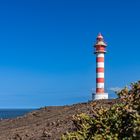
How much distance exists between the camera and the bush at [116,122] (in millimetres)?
8555

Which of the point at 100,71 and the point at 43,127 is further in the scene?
the point at 100,71

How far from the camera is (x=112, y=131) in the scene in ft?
29.0

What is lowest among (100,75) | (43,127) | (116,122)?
(116,122)

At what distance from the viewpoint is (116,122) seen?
8883 mm

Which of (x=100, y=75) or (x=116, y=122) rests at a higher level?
(x=100, y=75)

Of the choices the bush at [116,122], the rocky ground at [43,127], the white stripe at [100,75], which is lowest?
the bush at [116,122]

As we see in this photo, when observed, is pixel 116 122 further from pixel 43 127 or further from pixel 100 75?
pixel 100 75

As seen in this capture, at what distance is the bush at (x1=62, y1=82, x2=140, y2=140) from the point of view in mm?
8555

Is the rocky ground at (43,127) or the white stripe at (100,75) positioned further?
the white stripe at (100,75)

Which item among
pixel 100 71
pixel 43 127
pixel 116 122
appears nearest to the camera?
pixel 116 122

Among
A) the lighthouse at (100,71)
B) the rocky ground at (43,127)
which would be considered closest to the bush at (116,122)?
the rocky ground at (43,127)

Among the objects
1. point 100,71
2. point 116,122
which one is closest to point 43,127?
point 116,122

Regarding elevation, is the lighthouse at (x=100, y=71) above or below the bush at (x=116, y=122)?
above

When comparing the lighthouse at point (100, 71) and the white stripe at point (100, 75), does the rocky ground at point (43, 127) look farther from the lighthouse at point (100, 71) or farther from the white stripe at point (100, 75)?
the white stripe at point (100, 75)
